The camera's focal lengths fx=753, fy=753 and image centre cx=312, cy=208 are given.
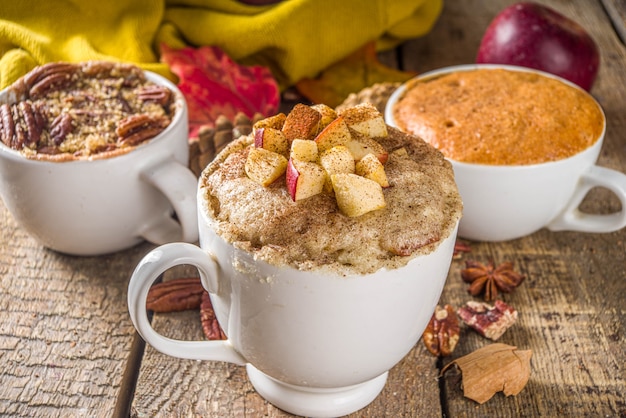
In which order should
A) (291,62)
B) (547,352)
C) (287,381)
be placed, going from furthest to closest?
1. (291,62)
2. (547,352)
3. (287,381)

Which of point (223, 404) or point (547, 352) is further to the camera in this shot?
point (547, 352)

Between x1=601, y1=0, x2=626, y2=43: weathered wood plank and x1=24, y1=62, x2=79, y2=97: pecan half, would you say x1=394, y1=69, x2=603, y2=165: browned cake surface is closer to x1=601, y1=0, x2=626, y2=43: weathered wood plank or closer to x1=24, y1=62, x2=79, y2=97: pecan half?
x1=24, y1=62, x2=79, y2=97: pecan half

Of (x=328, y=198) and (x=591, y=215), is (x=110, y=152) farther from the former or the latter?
(x=591, y=215)

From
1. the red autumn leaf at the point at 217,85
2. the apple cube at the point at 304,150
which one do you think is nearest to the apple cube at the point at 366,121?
the apple cube at the point at 304,150

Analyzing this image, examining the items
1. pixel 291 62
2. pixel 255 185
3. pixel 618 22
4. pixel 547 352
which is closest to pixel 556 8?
pixel 618 22

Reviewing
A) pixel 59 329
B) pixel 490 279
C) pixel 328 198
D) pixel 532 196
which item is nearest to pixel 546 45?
pixel 532 196

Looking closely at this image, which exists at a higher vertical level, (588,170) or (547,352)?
(588,170)

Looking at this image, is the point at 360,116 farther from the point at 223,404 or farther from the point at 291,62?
the point at 291,62
